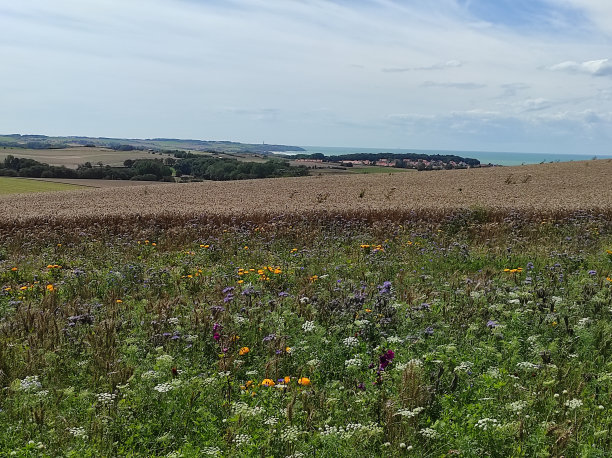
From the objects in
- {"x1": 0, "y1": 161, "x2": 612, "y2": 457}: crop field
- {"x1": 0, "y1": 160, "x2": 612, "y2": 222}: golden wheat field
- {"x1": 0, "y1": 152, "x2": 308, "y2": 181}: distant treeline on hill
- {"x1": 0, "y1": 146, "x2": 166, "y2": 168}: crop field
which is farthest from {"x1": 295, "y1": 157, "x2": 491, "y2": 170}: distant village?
{"x1": 0, "y1": 161, "x2": 612, "y2": 457}: crop field

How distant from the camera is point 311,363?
193 inches

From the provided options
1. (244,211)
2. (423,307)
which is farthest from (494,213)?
(423,307)

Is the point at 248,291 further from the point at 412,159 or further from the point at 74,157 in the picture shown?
the point at 74,157

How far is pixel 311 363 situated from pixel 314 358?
0.43 m

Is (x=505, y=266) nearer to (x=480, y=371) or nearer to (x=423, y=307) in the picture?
(x=423, y=307)

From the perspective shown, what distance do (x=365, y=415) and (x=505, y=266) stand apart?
6.86m

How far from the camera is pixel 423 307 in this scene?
6535 millimetres

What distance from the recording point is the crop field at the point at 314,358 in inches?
155

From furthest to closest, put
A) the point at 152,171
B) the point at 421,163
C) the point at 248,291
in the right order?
the point at 421,163, the point at 152,171, the point at 248,291

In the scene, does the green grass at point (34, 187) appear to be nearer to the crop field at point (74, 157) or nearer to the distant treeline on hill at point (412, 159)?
the crop field at point (74, 157)

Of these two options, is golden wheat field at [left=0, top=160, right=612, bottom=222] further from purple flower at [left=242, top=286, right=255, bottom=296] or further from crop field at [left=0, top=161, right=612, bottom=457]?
purple flower at [left=242, top=286, right=255, bottom=296]

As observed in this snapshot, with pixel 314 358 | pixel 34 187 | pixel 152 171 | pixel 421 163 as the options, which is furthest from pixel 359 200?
→ pixel 421 163

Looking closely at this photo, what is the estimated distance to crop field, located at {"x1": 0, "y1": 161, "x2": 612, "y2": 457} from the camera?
12.9 ft

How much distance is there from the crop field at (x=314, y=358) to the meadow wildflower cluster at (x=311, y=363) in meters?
0.02
